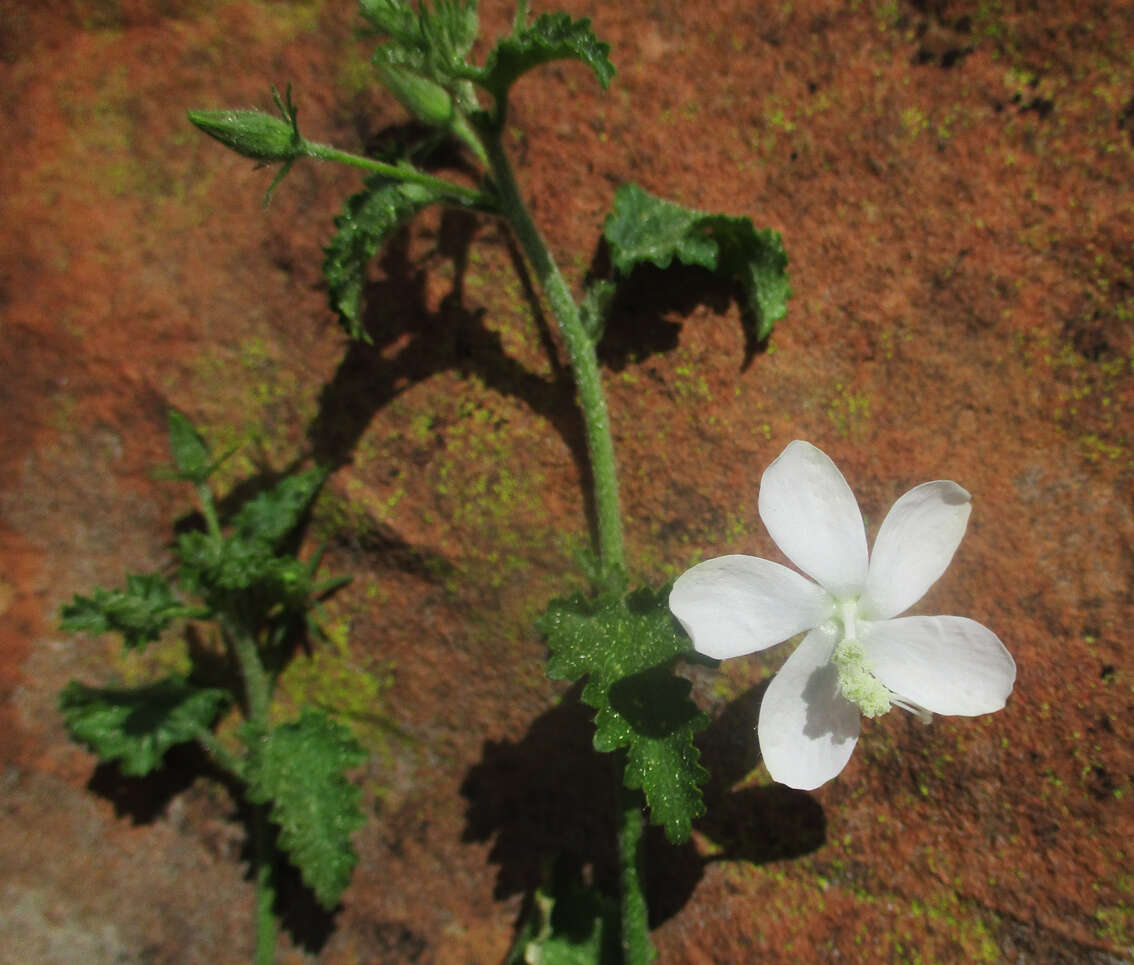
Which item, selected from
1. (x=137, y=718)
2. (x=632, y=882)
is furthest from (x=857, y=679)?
(x=137, y=718)

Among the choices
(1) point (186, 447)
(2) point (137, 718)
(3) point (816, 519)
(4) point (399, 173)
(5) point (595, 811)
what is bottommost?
(5) point (595, 811)

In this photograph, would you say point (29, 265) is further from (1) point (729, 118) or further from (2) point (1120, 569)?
(2) point (1120, 569)

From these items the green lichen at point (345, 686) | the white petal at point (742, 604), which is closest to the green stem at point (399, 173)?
the white petal at point (742, 604)

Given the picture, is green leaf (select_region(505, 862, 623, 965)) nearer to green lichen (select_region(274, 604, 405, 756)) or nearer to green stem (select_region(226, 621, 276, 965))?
green lichen (select_region(274, 604, 405, 756))

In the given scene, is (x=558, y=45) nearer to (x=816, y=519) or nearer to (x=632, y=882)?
(x=816, y=519)

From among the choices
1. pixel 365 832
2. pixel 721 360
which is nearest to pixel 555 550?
pixel 721 360

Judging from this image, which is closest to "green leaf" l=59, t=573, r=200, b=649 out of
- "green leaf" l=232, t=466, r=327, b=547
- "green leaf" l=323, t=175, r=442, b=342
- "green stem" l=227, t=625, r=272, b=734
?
"green stem" l=227, t=625, r=272, b=734
